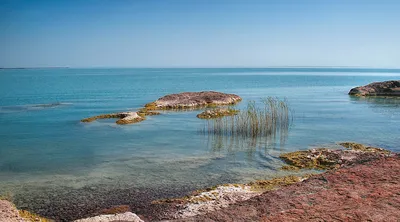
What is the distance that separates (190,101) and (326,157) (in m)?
28.5

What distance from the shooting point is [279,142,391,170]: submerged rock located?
16.8m

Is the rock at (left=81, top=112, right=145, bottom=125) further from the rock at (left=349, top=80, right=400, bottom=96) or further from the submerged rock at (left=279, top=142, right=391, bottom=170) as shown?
the rock at (left=349, top=80, right=400, bottom=96)

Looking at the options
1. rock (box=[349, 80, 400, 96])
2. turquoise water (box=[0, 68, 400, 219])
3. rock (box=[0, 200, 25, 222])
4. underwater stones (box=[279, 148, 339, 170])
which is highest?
rock (box=[349, 80, 400, 96])

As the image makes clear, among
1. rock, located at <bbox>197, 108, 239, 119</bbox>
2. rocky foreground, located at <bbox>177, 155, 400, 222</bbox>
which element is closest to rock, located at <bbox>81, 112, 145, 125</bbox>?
rock, located at <bbox>197, 108, 239, 119</bbox>

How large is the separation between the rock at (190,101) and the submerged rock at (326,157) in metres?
25.4

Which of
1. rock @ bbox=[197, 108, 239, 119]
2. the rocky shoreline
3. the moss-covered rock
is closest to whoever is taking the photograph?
the rocky shoreline

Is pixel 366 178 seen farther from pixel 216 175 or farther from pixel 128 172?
pixel 128 172

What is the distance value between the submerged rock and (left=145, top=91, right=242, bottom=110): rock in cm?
2538

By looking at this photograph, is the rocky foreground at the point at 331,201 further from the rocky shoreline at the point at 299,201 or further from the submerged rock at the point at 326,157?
the submerged rock at the point at 326,157

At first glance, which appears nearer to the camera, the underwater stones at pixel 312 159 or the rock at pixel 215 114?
the underwater stones at pixel 312 159

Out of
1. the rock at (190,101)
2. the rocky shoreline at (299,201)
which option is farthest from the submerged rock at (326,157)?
the rock at (190,101)

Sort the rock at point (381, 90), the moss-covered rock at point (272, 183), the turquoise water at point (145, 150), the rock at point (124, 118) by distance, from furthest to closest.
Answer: the rock at point (381, 90) < the rock at point (124, 118) < the turquoise water at point (145, 150) < the moss-covered rock at point (272, 183)

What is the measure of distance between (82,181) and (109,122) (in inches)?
685

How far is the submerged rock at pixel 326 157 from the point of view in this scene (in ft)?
55.0
